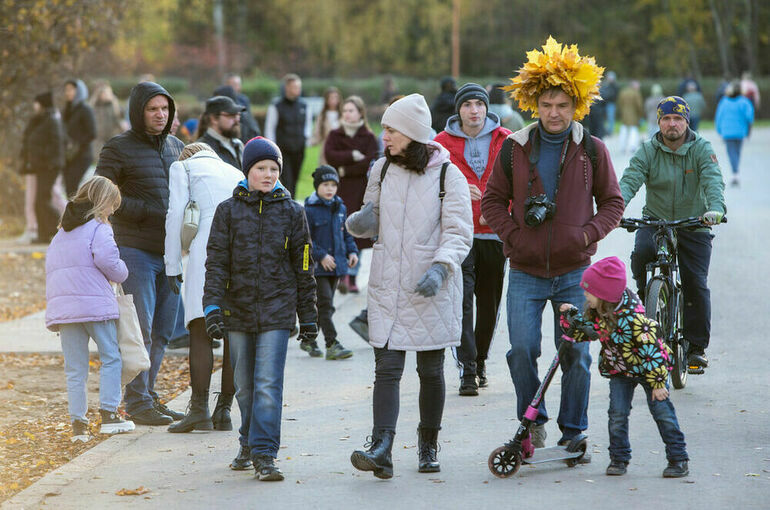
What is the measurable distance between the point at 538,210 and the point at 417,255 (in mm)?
645

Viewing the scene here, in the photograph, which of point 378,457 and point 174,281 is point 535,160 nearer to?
point 378,457

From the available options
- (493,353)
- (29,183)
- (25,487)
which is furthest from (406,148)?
(29,183)

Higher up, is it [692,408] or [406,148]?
[406,148]

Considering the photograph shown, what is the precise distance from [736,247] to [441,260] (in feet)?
32.5

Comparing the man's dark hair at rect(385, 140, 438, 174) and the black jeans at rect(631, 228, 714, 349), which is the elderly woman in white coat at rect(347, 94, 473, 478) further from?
the black jeans at rect(631, 228, 714, 349)

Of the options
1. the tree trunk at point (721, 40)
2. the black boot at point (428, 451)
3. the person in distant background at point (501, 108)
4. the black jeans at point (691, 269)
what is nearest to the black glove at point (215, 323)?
the black boot at point (428, 451)

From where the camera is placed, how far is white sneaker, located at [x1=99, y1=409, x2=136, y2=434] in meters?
6.96

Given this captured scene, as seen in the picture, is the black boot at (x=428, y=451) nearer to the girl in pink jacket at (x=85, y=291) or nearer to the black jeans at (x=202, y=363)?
the black jeans at (x=202, y=363)

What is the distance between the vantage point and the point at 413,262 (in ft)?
19.5

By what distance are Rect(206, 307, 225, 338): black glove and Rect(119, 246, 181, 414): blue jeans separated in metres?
1.56

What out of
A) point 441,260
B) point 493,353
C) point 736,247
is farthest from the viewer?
point 736,247

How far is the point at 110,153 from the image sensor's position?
729cm

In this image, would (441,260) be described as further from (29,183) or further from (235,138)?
(29,183)

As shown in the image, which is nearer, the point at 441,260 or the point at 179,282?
the point at 441,260
